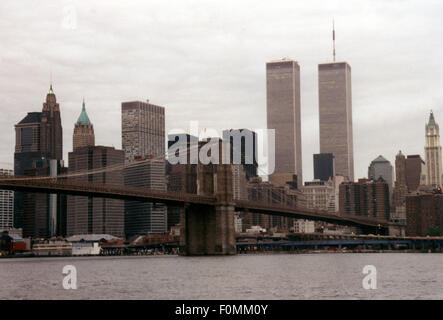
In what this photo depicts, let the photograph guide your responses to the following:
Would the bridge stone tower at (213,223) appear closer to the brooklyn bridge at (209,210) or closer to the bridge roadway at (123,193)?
the brooklyn bridge at (209,210)

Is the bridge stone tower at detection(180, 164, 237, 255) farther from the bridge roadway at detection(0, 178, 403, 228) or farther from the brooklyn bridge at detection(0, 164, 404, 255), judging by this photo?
the bridge roadway at detection(0, 178, 403, 228)

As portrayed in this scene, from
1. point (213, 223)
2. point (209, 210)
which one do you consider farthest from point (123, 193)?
point (213, 223)

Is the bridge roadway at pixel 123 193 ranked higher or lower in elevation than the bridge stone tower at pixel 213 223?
higher

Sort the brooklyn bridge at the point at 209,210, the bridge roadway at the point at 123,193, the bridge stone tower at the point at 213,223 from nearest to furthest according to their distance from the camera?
the bridge roadway at the point at 123,193
the brooklyn bridge at the point at 209,210
the bridge stone tower at the point at 213,223

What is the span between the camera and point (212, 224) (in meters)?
102

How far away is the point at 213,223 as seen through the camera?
333ft

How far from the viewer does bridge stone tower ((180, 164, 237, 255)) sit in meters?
100

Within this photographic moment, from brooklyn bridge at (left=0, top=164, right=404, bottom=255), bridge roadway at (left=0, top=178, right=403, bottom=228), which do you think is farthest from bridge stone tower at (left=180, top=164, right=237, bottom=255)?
bridge roadway at (left=0, top=178, right=403, bottom=228)

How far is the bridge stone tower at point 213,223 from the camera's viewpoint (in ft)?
330

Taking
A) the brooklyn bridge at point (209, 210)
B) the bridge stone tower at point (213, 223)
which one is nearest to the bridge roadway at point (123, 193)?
the brooklyn bridge at point (209, 210)

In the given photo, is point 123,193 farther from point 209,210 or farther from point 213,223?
point 213,223
